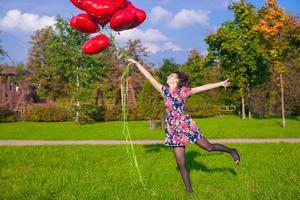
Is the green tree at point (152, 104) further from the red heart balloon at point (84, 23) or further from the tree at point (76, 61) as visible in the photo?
the red heart balloon at point (84, 23)

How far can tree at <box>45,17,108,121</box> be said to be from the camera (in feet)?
89.7

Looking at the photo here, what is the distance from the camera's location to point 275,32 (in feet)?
74.6

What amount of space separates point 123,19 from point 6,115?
26.3 meters

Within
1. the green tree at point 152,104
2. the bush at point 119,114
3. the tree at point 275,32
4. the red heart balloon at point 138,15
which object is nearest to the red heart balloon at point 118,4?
the red heart balloon at point 138,15

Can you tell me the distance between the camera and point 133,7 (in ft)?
22.2

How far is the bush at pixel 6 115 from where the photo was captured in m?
30.4

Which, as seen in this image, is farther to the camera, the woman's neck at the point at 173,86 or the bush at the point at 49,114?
the bush at the point at 49,114

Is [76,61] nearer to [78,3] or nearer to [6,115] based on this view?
[6,115]

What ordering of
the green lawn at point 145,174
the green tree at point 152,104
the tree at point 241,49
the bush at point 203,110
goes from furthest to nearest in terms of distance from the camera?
the bush at point 203,110 → the tree at point 241,49 → the green tree at point 152,104 → the green lawn at point 145,174

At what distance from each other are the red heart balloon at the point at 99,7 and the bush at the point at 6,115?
25693 mm

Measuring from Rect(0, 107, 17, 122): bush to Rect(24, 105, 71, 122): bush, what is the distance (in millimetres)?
1089

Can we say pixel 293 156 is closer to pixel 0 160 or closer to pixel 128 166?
pixel 128 166

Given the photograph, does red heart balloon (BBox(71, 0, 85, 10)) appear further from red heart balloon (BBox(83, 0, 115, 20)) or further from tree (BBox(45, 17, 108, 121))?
tree (BBox(45, 17, 108, 121))

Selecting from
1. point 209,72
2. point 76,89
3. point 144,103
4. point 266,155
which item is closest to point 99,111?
point 76,89
